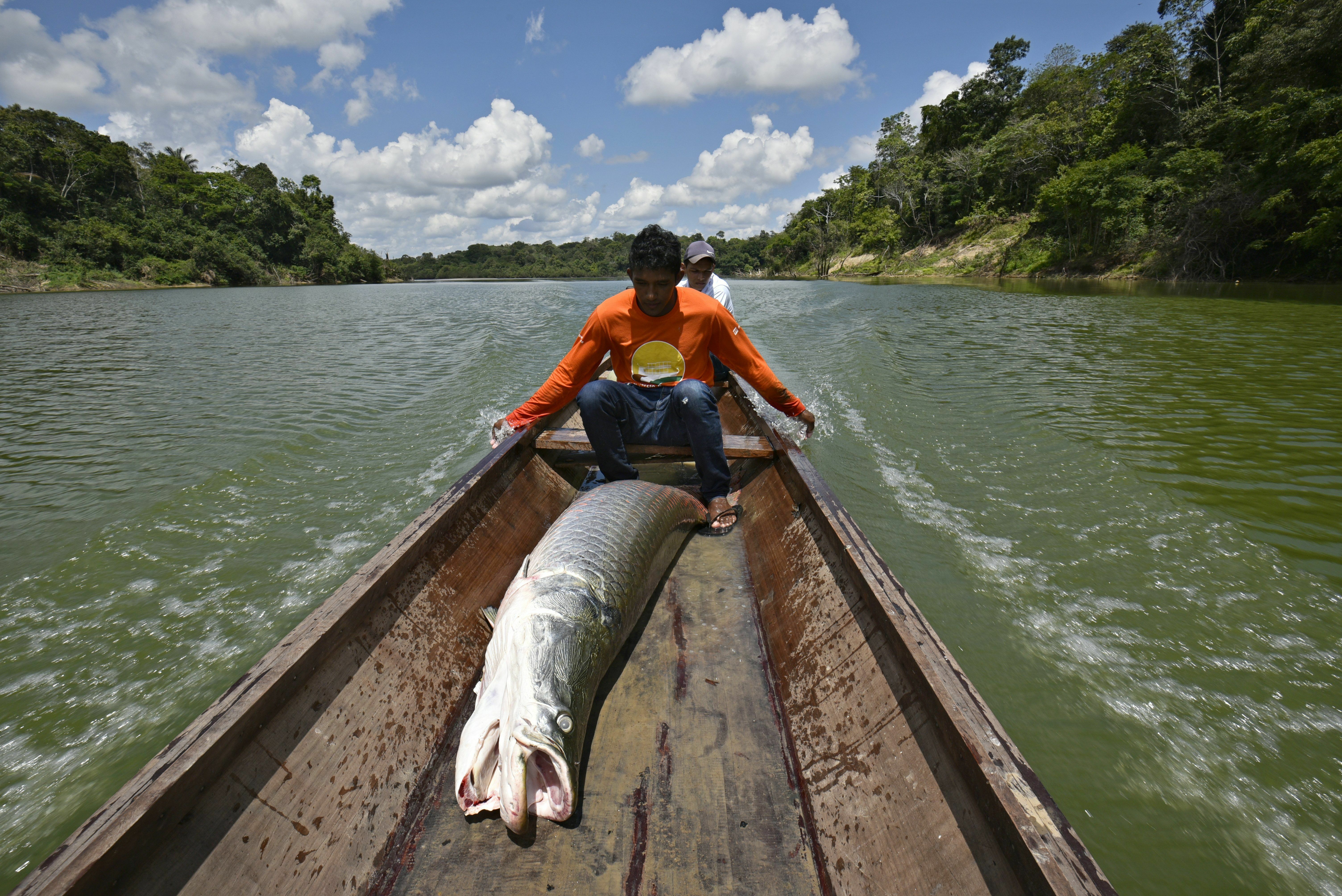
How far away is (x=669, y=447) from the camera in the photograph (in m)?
3.77

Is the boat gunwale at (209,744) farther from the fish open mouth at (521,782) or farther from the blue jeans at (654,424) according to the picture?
the blue jeans at (654,424)

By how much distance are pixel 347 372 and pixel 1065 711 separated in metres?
11.9

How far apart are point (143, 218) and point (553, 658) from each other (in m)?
76.4

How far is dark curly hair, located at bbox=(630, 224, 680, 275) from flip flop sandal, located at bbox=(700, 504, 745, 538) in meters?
1.51

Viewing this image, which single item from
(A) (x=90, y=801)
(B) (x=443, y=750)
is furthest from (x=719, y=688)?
(A) (x=90, y=801)

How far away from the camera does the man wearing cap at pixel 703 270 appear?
605 centimetres

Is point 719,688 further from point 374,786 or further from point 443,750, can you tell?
point 374,786

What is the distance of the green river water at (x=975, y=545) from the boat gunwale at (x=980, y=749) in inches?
50.4

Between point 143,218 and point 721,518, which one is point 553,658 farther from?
point 143,218

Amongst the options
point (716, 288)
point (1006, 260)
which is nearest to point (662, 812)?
point (716, 288)

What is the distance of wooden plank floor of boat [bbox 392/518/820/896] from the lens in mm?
1556

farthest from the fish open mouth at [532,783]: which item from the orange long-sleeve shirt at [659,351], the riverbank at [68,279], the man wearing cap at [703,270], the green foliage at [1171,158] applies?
the riverbank at [68,279]

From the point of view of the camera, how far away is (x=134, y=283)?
4678 centimetres

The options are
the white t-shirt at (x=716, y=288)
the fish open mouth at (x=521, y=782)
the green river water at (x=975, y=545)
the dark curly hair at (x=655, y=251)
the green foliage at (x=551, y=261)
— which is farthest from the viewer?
the green foliage at (x=551, y=261)
